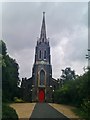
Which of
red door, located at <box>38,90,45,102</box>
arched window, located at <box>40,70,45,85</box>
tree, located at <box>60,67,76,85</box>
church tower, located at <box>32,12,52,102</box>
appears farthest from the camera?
tree, located at <box>60,67,76,85</box>

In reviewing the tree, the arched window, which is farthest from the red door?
the tree

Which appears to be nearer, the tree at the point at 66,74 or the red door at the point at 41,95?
the red door at the point at 41,95

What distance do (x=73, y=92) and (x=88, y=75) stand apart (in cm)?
1352

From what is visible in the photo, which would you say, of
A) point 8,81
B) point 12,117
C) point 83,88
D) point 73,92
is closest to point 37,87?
point 8,81

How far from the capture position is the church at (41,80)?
212ft

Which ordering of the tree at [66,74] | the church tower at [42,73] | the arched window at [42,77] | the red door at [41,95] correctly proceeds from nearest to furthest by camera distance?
the red door at [41,95], the church tower at [42,73], the arched window at [42,77], the tree at [66,74]

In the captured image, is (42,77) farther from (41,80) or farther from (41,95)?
(41,95)

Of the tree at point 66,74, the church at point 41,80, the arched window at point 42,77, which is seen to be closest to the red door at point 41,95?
the church at point 41,80

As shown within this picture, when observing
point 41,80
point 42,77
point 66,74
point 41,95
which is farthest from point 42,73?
point 66,74

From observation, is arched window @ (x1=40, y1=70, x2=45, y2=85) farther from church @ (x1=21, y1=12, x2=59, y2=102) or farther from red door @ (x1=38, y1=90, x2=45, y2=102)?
red door @ (x1=38, y1=90, x2=45, y2=102)

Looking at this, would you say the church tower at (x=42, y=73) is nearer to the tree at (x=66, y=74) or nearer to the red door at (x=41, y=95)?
the red door at (x=41, y=95)

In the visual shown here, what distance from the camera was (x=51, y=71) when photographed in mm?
67188

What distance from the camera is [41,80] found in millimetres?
66000

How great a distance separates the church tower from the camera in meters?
64.5
